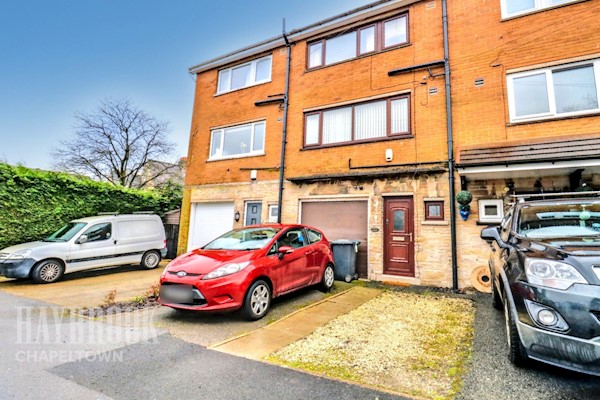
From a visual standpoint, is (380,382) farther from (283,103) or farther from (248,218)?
(283,103)

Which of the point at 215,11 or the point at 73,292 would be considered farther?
the point at 215,11

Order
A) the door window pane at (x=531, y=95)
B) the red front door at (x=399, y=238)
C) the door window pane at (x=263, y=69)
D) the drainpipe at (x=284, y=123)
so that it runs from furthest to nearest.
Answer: the door window pane at (x=263, y=69), the drainpipe at (x=284, y=123), the red front door at (x=399, y=238), the door window pane at (x=531, y=95)

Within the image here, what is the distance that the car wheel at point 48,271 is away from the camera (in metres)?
7.50

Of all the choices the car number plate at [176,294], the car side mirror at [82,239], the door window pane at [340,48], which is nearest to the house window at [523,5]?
the door window pane at [340,48]

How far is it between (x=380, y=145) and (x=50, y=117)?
24.8 m

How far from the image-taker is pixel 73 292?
21.8 feet

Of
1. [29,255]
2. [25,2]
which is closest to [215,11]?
[25,2]

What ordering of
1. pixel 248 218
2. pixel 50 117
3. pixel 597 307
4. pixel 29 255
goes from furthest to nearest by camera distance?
pixel 50 117
pixel 248 218
pixel 29 255
pixel 597 307

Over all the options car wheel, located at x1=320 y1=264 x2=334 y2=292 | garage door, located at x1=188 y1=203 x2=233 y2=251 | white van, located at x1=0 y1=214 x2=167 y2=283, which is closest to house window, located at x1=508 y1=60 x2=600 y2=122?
car wheel, located at x1=320 y1=264 x2=334 y2=292

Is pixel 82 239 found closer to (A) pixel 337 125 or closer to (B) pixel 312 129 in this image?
(B) pixel 312 129

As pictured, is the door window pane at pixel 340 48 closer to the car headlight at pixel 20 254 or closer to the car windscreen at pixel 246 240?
the car windscreen at pixel 246 240

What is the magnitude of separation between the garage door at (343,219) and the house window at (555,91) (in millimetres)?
4646

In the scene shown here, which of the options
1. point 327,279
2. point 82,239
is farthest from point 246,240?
point 82,239

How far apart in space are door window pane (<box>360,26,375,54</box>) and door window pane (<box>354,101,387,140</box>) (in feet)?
6.66
